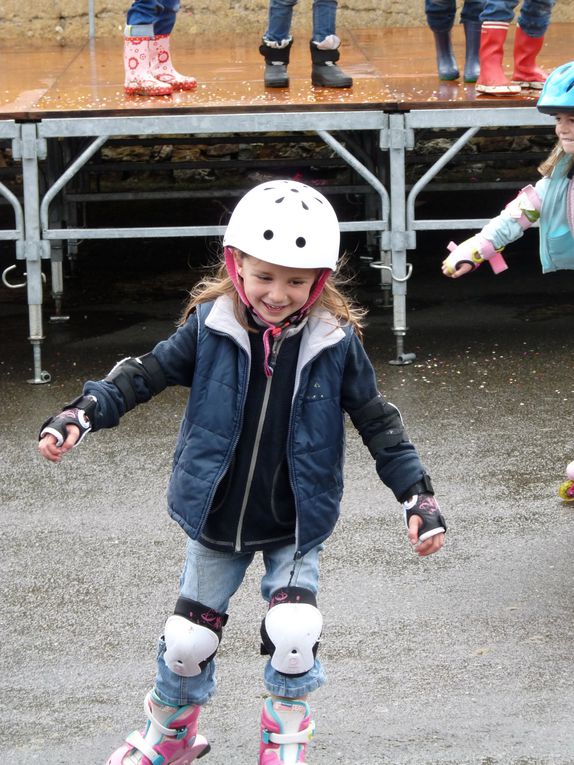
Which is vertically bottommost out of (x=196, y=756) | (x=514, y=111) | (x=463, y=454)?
(x=463, y=454)

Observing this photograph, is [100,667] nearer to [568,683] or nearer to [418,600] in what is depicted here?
[418,600]

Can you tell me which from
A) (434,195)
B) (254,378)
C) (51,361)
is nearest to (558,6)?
(434,195)

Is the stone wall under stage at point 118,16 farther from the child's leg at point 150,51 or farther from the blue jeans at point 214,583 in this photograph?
the blue jeans at point 214,583

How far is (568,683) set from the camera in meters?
3.78

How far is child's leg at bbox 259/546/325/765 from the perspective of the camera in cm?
309

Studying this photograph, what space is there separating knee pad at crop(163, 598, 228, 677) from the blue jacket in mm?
196

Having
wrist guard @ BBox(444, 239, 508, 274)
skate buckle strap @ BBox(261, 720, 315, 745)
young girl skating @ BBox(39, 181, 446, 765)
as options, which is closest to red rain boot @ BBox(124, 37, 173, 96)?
wrist guard @ BBox(444, 239, 508, 274)

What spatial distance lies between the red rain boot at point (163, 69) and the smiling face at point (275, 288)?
4.43m

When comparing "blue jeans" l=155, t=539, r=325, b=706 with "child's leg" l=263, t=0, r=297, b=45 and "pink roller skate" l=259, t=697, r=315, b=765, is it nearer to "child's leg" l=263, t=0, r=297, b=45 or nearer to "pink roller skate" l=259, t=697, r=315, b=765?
"pink roller skate" l=259, t=697, r=315, b=765

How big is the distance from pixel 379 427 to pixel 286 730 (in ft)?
2.49

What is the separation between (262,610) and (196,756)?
3.22ft

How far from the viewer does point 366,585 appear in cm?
449

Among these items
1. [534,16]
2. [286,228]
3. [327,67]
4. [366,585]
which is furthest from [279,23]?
[286,228]

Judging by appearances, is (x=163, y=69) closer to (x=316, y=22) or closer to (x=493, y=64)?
(x=316, y=22)
